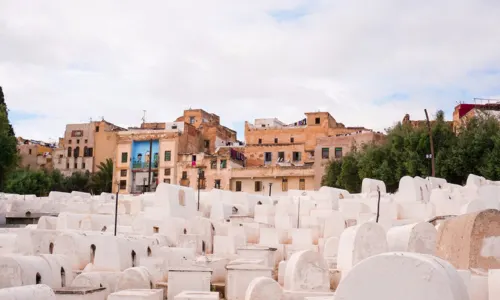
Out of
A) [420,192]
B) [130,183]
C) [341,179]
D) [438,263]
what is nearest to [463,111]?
[341,179]

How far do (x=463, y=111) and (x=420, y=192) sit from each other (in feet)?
60.8

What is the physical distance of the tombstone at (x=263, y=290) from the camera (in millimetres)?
10516

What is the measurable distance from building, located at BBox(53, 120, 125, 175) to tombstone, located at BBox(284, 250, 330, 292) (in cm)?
4147

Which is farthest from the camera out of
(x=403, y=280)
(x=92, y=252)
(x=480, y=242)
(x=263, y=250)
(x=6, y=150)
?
(x=6, y=150)

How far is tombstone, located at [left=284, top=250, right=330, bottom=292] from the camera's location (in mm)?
11727

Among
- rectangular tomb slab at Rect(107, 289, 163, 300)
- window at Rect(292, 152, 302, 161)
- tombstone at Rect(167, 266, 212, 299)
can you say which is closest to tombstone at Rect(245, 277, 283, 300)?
tombstone at Rect(167, 266, 212, 299)

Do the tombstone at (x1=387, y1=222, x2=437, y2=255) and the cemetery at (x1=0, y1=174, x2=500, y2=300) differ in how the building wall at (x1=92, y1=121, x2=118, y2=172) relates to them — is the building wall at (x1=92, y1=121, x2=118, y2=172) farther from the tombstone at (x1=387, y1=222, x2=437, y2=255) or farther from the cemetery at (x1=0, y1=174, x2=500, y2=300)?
the tombstone at (x1=387, y1=222, x2=437, y2=255)

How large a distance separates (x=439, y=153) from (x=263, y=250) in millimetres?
18193

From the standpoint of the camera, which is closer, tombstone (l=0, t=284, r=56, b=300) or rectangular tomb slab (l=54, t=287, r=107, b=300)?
tombstone (l=0, t=284, r=56, b=300)

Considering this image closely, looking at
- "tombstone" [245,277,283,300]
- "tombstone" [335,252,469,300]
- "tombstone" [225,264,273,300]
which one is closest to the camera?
"tombstone" [335,252,469,300]

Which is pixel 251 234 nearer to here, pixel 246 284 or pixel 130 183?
pixel 246 284

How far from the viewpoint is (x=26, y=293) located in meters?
7.88

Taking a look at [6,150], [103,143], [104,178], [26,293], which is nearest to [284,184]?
[104,178]

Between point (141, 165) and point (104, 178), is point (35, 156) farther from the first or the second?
point (141, 165)
